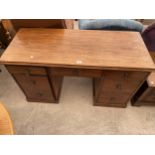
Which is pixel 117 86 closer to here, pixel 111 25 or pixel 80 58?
pixel 80 58

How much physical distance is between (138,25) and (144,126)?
1097 millimetres

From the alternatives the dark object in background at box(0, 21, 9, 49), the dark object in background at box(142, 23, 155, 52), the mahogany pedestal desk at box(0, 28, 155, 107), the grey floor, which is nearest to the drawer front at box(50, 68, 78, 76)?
the mahogany pedestal desk at box(0, 28, 155, 107)

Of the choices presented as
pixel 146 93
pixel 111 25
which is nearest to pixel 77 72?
pixel 111 25

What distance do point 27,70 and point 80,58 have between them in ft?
1.51

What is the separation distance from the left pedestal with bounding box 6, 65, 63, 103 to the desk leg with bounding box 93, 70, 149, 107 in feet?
1.60

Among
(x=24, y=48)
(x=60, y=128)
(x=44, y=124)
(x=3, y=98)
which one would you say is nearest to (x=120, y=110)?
(x=60, y=128)

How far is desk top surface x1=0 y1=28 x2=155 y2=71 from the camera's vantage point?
87 centimetres

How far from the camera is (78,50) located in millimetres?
955

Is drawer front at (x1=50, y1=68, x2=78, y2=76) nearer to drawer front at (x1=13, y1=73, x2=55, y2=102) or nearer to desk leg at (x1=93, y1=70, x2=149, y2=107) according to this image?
drawer front at (x1=13, y1=73, x2=55, y2=102)

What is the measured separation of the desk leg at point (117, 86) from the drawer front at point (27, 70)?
521 mm

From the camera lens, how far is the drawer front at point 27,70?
3.22 feet
